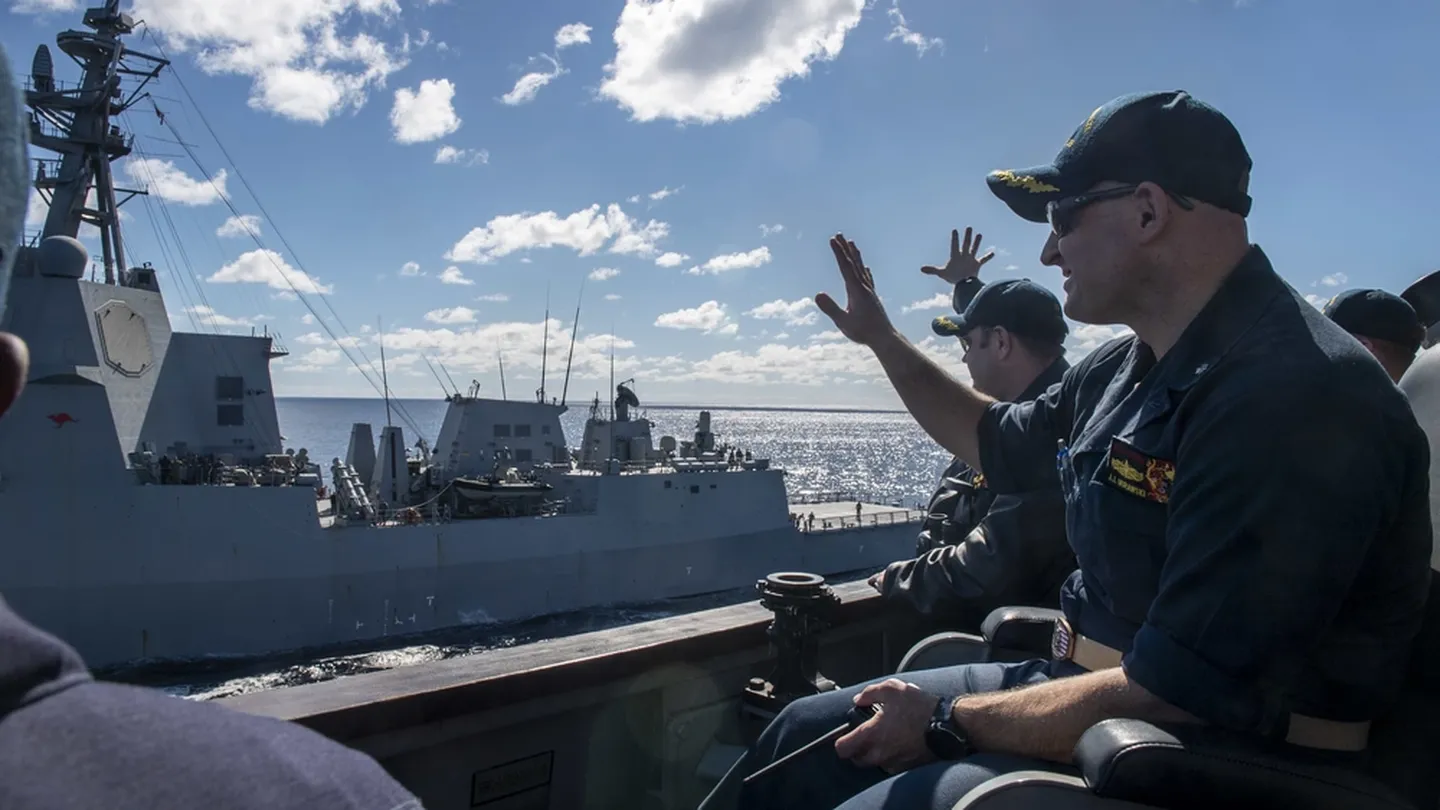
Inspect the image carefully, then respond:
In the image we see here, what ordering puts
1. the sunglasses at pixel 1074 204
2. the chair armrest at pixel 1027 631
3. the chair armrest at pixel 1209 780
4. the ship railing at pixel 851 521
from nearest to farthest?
the chair armrest at pixel 1209 780, the sunglasses at pixel 1074 204, the chair armrest at pixel 1027 631, the ship railing at pixel 851 521

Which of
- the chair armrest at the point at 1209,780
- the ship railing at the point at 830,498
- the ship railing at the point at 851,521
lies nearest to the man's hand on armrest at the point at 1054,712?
the chair armrest at the point at 1209,780

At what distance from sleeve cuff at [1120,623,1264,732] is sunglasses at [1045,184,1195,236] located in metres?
0.85

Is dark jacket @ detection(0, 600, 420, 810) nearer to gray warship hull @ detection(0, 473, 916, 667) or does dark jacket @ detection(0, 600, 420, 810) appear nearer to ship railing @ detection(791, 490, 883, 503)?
gray warship hull @ detection(0, 473, 916, 667)

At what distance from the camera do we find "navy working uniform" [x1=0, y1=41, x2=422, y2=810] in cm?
58

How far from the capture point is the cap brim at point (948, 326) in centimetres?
347

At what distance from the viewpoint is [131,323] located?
692 inches

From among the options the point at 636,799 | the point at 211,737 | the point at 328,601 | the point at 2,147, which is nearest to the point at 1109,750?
the point at 211,737

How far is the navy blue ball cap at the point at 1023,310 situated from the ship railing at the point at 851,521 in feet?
72.9

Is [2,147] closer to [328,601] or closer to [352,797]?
[352,797]

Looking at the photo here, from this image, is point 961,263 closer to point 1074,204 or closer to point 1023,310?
point 1023,310

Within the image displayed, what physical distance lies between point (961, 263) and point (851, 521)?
24579 millimetres

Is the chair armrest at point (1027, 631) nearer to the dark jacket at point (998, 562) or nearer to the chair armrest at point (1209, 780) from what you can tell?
the dark jacket at point (998, 562)

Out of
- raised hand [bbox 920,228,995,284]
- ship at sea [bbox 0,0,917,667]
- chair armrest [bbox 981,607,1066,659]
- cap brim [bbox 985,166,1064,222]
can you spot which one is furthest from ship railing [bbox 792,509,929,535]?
cap brim [bbox 985,166,1064,222]

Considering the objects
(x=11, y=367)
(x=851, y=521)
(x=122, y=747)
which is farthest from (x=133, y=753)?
(x=851, y=521)
